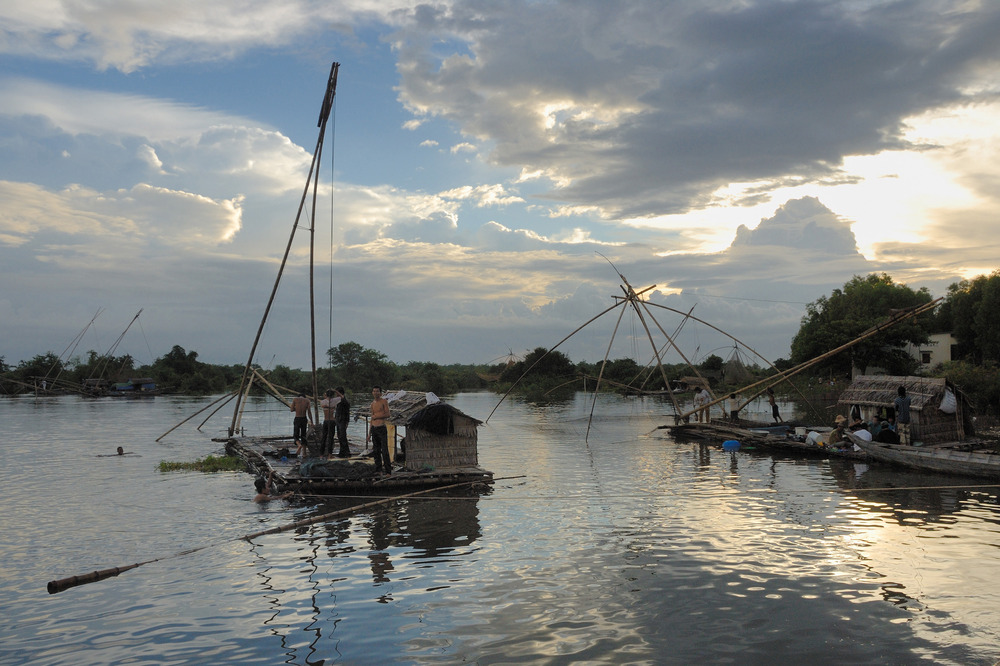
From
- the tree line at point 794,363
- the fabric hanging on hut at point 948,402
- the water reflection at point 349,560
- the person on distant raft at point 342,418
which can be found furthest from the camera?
the tree line at point 794,363

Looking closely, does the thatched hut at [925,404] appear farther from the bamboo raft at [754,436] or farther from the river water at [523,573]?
the river water at [523,573]

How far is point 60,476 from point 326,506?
8.10 metres

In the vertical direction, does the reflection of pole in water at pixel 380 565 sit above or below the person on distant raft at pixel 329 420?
below

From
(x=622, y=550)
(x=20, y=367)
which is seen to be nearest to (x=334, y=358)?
(x=20, y=367)

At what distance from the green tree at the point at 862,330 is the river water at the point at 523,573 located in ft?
72.1

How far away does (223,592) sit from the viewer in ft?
24.4

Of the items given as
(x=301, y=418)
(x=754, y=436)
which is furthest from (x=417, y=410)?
(x=754, y=436)

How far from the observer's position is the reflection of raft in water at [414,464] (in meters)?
13.0

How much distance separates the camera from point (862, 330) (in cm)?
3812

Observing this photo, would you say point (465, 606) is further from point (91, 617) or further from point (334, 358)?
point (334, 358)

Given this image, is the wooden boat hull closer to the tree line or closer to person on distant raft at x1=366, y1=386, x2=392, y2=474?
the tree line

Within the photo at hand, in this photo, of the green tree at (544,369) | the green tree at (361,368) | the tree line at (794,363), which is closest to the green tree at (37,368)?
the tree line at (794,363)

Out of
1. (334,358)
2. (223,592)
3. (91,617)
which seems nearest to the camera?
(91,617)

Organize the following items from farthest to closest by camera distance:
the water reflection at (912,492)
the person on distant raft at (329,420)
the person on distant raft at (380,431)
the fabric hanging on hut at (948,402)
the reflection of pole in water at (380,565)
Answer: the fabric hanging on hut at (948,402), the person on distant raft at (329,420), the person on distant raft at (380,431), the water reflection at (912,492), the reflection of pole in water at (380,565)
